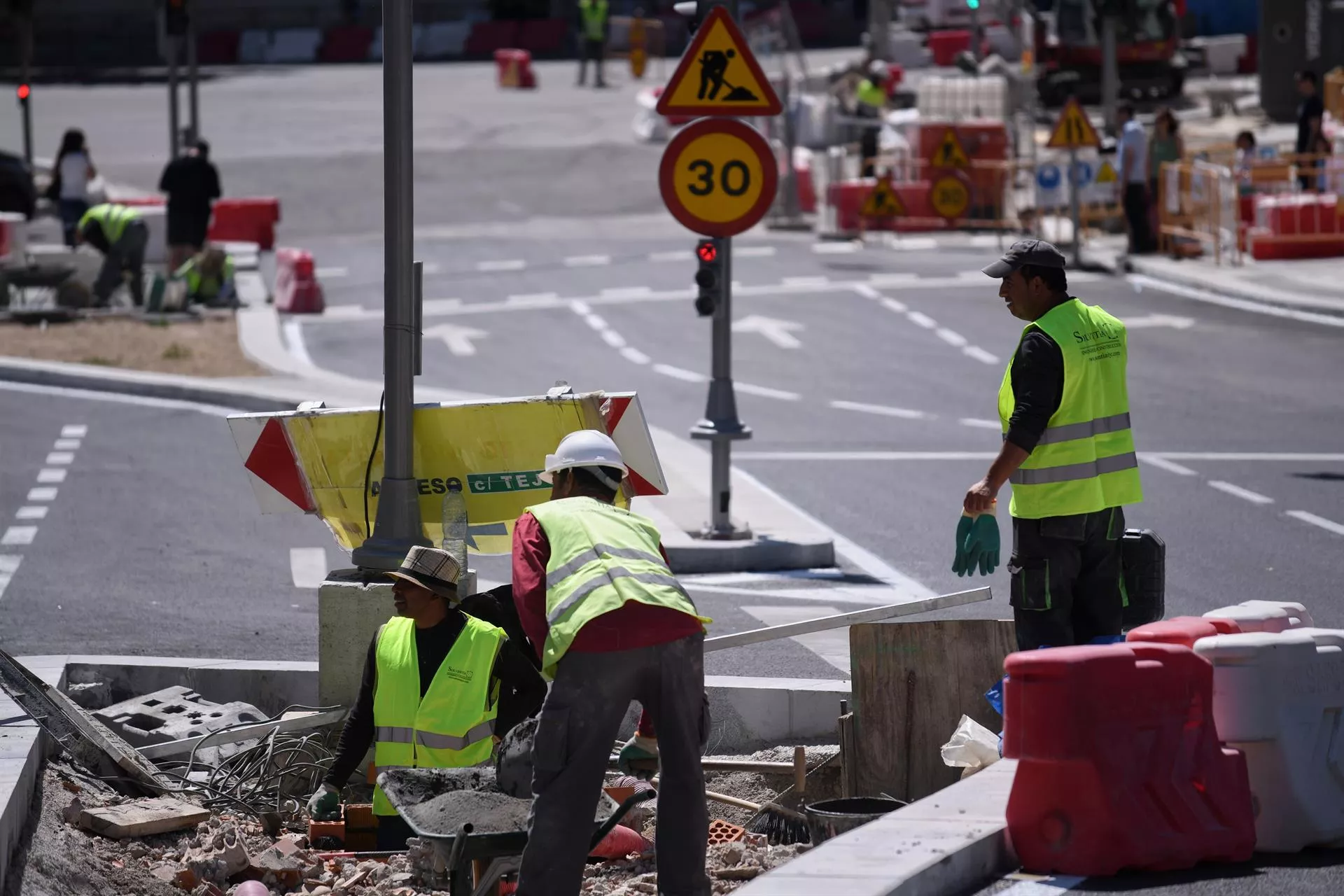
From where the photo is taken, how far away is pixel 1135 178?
2778 cm

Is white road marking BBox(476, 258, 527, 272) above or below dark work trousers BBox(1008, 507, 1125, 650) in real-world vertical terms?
below

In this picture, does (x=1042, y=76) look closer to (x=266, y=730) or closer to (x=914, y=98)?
(x=914, y=98)

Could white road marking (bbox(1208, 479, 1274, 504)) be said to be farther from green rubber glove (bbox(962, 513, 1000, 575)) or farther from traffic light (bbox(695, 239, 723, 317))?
green rubber glove (bbox(962, 513, 1000, 575))

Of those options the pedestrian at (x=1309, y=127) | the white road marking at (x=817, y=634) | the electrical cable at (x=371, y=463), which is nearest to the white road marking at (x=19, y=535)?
the white road marking at (x=817, y=634)

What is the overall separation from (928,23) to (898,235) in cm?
2576

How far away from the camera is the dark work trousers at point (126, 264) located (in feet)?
81.8

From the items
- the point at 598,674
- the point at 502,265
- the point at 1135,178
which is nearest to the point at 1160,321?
the point at 1135,178

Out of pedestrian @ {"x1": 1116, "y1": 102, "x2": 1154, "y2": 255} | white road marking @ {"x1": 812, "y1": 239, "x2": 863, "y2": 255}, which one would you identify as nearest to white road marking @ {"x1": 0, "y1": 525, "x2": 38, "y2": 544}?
pedestrian @ {"x1": 1116, "y1": 102, "x2": 1154, "y2": 255}

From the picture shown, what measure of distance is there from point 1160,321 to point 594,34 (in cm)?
3233

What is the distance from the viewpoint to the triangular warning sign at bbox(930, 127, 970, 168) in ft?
96.6

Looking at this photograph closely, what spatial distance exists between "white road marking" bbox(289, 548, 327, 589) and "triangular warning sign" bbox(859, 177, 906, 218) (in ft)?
57.0

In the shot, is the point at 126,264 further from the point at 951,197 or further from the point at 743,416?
the point at 951,197

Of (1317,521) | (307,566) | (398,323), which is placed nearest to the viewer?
(398,323)

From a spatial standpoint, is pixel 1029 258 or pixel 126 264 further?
pixel 126 264
